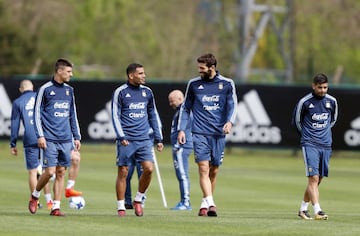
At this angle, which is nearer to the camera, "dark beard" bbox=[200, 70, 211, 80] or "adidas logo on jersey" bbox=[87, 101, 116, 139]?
"dark beard" bbox=[200, 70, 211, 80]

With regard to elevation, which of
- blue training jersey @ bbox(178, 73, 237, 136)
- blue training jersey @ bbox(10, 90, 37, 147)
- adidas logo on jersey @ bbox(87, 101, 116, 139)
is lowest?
adidas logo on jersey @ bbox(87, 101, 116, 139)

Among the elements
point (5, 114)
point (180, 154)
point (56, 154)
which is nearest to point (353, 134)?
point (5, 114)

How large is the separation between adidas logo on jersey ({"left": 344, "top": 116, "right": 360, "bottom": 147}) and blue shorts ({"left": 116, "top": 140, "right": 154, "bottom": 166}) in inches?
810

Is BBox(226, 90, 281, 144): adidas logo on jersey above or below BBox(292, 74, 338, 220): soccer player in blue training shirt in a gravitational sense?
below

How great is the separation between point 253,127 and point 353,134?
9.89 ft

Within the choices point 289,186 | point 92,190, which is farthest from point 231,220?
point 289,186

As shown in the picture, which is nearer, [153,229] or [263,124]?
[153,229]

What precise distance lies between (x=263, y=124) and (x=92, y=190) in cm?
1287

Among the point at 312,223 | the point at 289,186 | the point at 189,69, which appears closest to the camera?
the point at 312,223

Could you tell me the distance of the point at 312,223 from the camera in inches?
692

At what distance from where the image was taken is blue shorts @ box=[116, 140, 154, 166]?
18.5m

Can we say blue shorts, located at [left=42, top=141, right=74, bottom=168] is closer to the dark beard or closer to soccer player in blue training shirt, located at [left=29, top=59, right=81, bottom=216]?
soccer player in blue training shirt, located at [left=29, top=59, right=81, bottom=216]

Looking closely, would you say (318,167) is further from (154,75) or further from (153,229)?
(154,75)

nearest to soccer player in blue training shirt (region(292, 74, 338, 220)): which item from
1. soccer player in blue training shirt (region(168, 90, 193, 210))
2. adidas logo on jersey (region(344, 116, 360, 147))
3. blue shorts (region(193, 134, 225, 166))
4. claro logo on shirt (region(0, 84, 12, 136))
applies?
blue shorts (region(193, 134, 225, 166))
